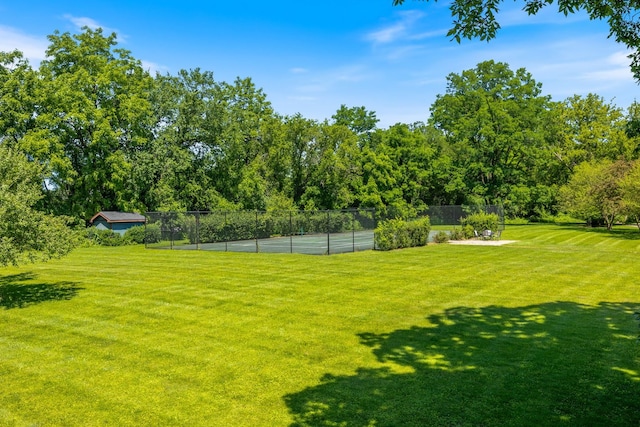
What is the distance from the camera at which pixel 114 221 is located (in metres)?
34.7

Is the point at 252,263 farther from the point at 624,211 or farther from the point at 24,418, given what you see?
the point at 624,211

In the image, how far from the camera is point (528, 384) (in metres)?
6.11

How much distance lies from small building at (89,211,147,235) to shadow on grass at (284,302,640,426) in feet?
103

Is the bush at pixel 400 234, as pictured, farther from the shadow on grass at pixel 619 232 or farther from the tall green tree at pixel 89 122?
the tall green tree at pixel 89 122

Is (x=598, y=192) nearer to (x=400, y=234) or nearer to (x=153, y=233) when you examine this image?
(x=400, y=234)

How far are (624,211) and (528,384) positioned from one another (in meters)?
33.8

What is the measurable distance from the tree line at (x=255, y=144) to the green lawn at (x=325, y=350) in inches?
751

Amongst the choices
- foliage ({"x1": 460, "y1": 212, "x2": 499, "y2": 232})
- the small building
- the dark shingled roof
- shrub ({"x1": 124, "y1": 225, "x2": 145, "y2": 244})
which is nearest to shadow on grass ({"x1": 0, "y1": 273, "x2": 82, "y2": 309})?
shrub ({"x1": 124, "y1": 225, "x2": 145, "y2": 244})

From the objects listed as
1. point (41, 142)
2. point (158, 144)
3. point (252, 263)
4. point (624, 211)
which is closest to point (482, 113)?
point (624, 211)

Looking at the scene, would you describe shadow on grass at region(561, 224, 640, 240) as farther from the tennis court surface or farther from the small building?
the small building

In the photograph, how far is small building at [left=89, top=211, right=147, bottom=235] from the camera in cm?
3481

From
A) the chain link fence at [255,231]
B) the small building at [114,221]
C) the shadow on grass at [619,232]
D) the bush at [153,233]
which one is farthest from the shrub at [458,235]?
the small building at [114,221]

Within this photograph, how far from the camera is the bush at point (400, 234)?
24.9 m

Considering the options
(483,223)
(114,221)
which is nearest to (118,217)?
(114,221)
